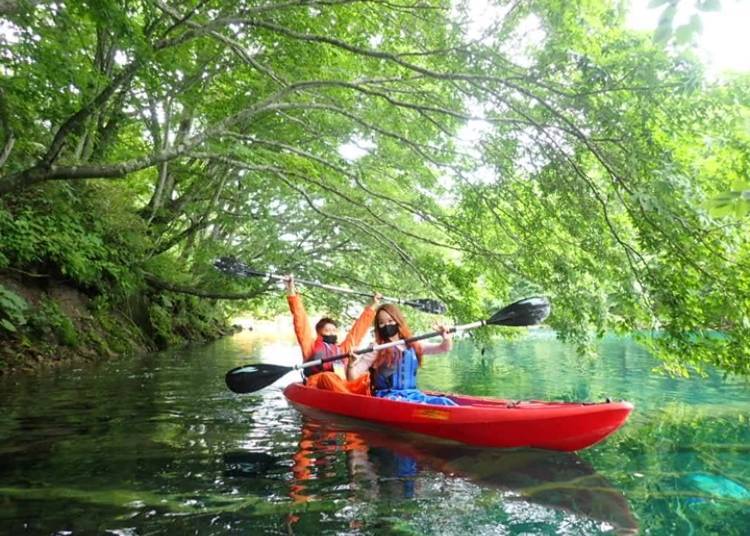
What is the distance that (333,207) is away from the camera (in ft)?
35.6

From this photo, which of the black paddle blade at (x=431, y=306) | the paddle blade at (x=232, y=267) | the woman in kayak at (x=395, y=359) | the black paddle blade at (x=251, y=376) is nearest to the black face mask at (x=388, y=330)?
the woman in kayak at (x=395, y=359)

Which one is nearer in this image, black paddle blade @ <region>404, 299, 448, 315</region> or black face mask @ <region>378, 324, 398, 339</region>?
black face mask @ <region>378, 324, 398, 339</region>

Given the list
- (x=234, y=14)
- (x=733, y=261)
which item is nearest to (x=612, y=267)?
(x=733, y=261)

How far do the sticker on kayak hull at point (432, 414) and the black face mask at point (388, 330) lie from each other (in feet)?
3.10

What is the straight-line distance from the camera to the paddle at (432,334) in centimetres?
592

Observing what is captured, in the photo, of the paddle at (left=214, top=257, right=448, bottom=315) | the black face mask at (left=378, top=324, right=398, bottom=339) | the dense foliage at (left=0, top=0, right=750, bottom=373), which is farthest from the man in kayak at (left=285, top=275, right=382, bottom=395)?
the dense foliage at (left=0, top=0, right=750, bottom=373)

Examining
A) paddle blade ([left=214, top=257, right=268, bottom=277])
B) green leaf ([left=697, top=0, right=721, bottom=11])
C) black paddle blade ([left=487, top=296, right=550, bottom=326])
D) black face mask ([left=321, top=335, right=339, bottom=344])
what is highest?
paddle blade ([left=214, top=257, right=268, bottom=277])

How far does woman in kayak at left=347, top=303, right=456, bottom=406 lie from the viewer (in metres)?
5.93

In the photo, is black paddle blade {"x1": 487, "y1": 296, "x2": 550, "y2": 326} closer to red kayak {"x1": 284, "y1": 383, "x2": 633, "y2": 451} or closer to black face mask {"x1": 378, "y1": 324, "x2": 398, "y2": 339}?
red kayak {"x1": 284, "y1": 383, "x2": 633, "y2": 451}

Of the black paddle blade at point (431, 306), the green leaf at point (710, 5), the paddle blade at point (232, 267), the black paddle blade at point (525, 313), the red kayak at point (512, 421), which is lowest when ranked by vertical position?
the red kayak at point (512, 421)

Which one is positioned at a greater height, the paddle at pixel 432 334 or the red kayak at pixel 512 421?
the paddle at pixel 432 334

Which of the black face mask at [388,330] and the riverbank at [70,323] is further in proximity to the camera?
the riverbank at [70,323]

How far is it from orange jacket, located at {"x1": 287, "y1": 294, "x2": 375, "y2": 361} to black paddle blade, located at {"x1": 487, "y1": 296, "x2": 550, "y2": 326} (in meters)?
1.46

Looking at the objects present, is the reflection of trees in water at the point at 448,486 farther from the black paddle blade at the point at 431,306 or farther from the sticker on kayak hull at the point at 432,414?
the black paddle blade at the point at 431,306
